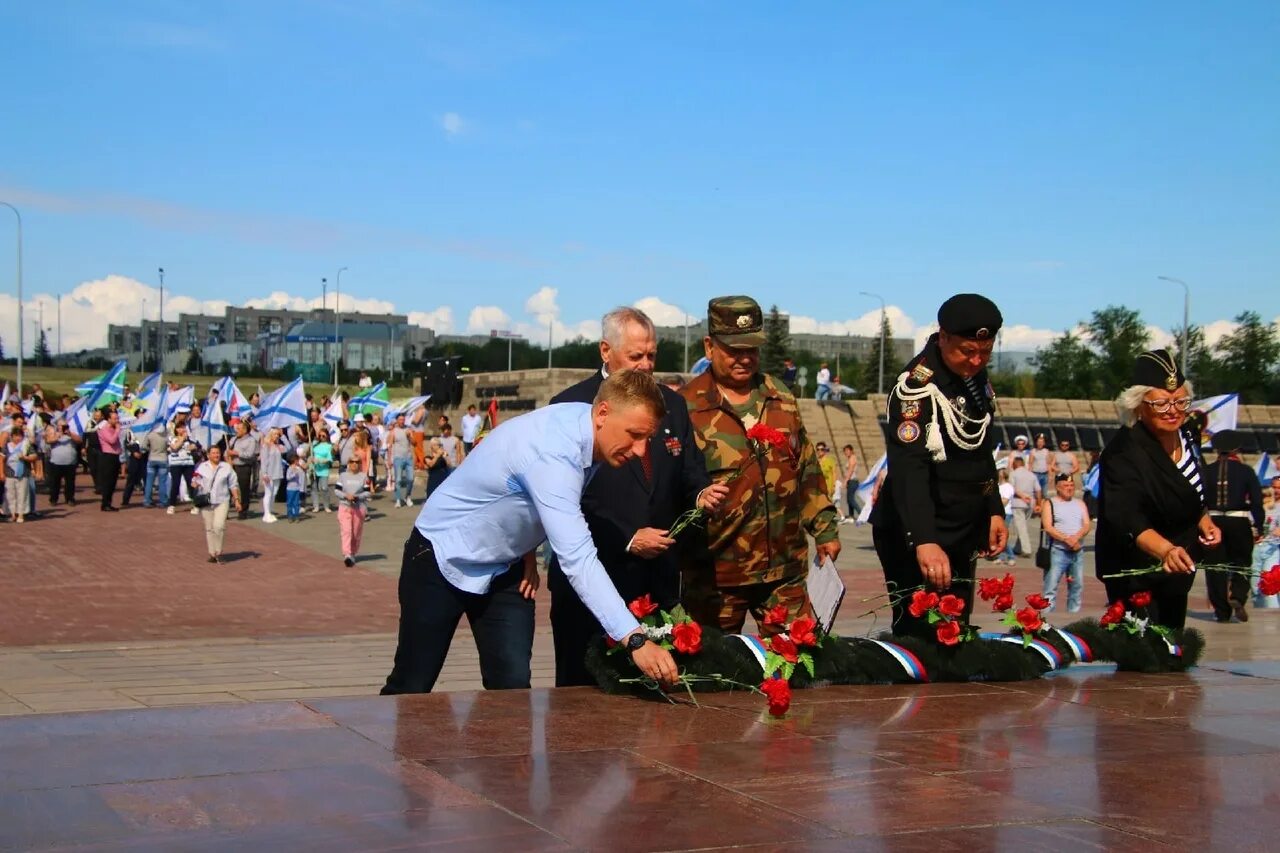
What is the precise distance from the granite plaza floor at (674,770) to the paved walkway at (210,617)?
3585 mm

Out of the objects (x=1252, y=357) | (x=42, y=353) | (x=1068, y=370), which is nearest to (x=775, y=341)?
(x=1068, y=370)

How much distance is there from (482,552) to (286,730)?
103cm

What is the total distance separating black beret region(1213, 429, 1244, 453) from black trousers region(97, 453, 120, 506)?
1805cm

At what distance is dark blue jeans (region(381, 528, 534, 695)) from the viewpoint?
5129 millimetres

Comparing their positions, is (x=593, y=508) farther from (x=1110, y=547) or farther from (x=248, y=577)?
(x=248, y=577)

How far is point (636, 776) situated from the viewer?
12.5 ft

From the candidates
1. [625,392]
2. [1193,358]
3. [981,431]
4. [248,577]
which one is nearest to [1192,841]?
[625,392]

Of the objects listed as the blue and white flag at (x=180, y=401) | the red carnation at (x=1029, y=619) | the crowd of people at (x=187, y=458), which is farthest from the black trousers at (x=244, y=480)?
the red carnation at (x=1029, y=619)

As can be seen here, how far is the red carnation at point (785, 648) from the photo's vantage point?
507 cm

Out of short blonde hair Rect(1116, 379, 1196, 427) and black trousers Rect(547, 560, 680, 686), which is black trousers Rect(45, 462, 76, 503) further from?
short blonde hair Rect(1116, 379, 1196, 427)

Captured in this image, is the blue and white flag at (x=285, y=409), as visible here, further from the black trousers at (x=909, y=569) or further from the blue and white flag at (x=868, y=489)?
the black trousers at (x=909, y=569)

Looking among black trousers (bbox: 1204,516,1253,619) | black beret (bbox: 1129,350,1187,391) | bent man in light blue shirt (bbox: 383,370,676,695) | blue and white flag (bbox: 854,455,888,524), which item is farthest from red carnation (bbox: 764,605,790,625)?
Result: blue and white flag (bbox: 854,455,888,524)

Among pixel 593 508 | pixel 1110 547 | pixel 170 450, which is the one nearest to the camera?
pixel 593 508

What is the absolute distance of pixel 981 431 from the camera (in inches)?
221
